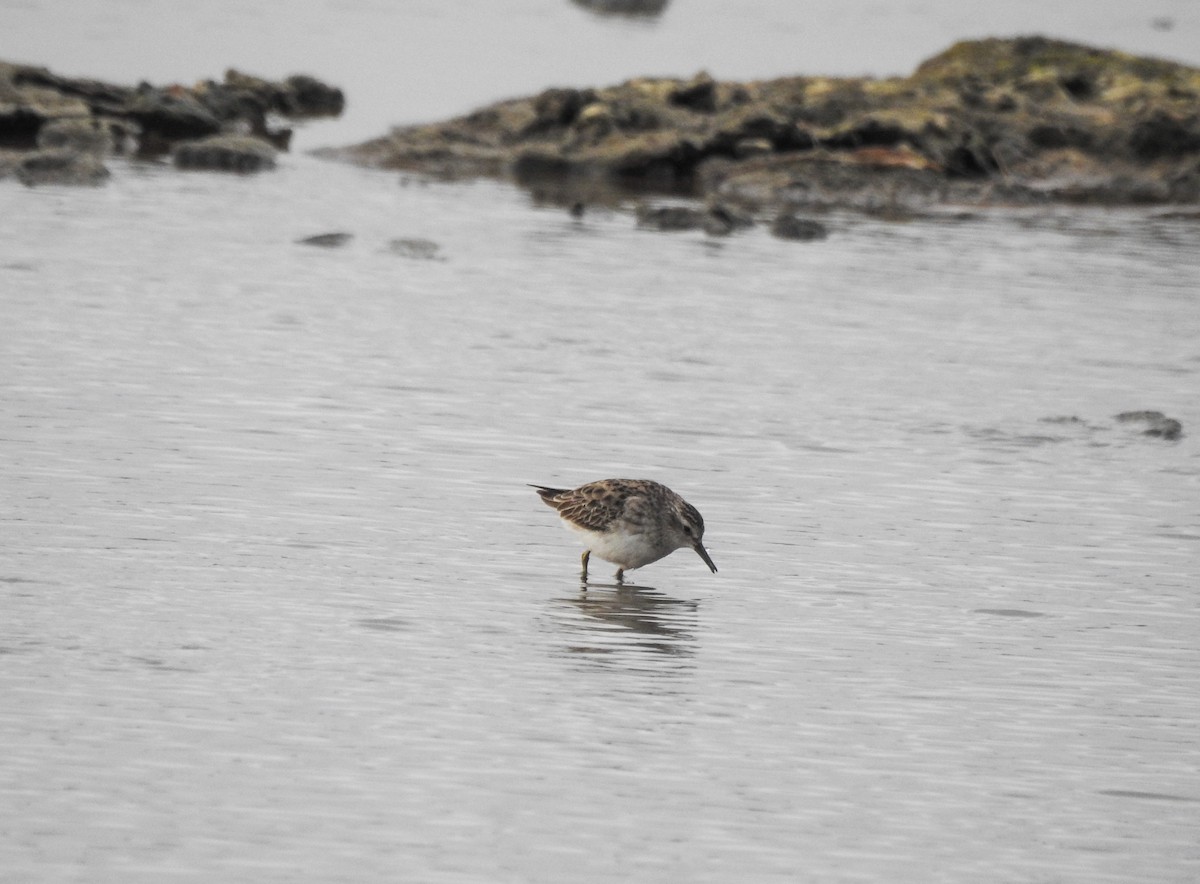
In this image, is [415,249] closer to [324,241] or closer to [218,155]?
[324,241]

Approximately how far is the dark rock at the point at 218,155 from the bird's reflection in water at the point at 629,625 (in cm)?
2559

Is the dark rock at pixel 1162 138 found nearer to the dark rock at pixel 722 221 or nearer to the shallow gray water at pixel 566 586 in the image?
the dark rock at pixel 722 221

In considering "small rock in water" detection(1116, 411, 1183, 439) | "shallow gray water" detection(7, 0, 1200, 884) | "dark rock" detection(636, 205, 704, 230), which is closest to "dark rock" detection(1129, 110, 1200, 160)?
"dark rock" detection(636, 205, 704, 230)

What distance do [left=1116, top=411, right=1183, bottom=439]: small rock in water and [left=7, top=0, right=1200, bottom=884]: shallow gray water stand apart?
0.59 ft

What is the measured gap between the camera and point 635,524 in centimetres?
1373

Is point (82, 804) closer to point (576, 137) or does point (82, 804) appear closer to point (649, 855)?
point (649, 855)

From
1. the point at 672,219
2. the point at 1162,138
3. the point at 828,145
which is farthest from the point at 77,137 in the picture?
the point at 1162,138

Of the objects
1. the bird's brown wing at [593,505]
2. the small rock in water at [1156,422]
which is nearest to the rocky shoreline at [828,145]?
the small rock in water at [1156,422]

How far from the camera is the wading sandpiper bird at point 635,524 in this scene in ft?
45.0

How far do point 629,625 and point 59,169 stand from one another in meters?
23.3

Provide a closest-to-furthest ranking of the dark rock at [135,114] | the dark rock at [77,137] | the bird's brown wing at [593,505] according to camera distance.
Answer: the bird's brown wing at [593,505] < the dark rock at [77,137] < the dark rock at [135,114]

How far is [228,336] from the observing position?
21.7m

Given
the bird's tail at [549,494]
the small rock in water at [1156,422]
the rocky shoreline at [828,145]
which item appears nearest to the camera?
the bird's tail at [549,494]

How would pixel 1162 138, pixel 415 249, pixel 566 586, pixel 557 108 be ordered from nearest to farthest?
pixel 566 586, pixel 415 249, pixel 557 108, pixel 1162 138
